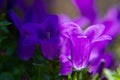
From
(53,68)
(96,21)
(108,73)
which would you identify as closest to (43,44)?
(53,68)

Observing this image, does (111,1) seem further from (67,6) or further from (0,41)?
(0,41)

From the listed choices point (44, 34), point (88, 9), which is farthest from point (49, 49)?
point (88, 9)

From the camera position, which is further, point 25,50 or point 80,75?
point 25,50

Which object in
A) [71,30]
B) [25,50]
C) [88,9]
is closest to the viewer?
[71,30]

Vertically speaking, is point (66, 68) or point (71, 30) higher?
point (71, 30)

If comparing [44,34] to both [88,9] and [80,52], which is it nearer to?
[80,52]

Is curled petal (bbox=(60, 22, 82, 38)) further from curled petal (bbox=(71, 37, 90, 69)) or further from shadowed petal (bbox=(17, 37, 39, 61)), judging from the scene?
shadowed petal (bbox=(17, 37, 39, 61))

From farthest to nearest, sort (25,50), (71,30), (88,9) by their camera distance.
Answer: (88,9)
(25,50)
(71,30)

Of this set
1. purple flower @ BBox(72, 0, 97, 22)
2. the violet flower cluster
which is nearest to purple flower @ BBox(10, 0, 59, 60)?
the violet flower cluster
